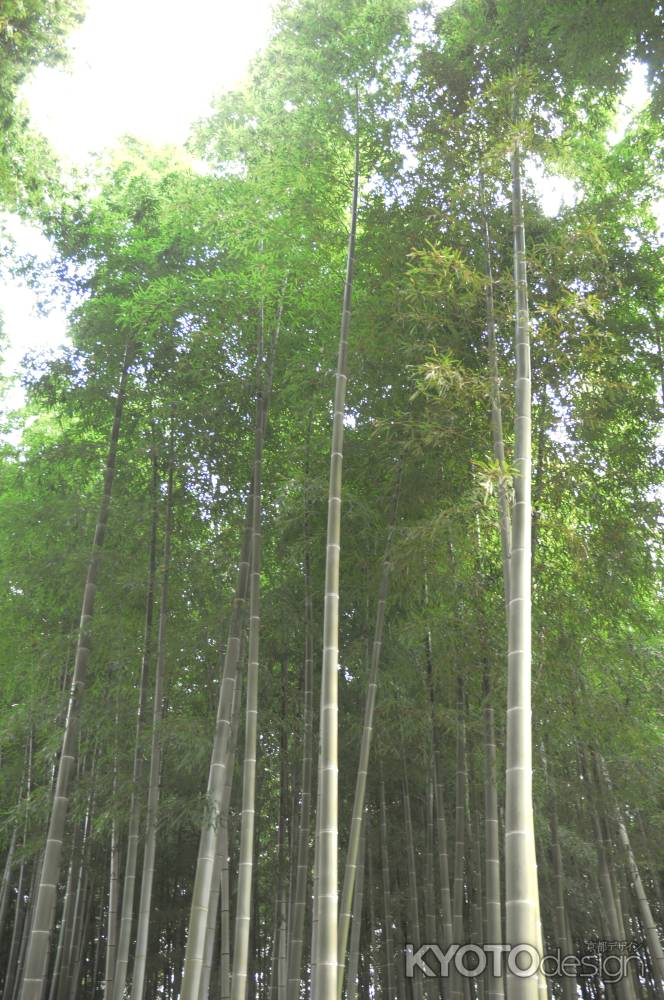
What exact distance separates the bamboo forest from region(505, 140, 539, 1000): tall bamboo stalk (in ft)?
0.09

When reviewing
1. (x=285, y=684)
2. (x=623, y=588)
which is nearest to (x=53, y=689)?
(x=285, y=684)

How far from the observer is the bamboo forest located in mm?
4496

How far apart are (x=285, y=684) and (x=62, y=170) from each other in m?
4.28

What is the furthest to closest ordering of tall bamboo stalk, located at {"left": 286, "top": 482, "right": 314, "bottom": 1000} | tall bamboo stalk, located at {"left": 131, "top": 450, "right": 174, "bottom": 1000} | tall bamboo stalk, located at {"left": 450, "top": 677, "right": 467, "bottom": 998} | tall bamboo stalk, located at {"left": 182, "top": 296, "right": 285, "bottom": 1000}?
tall bamboo stalk, located at {"left": 450, "top": 677, "right": 467, "bottom": 998} → tall bamboo stalk, located at {"left": 286, "top": 482, "right": 314, "bottom": 1000} → tall bamboo stalk, located at {"left": 131, "top": 450, "right": 174, "bottom": 1000} → tall bamboo stalk, located at {"left": 182, "top": 296, "right": 285, "bottom": 1000}

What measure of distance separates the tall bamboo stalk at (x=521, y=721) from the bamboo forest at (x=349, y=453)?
3 cm

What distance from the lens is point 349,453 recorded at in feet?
19.1

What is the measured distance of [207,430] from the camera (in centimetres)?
607

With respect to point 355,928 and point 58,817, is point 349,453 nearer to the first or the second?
point 58,817

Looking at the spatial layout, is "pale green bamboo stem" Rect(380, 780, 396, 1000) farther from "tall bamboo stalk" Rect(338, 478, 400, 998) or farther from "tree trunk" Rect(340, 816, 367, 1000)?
"tall bamboo stalk" Rect(338, 478, 400, 998)

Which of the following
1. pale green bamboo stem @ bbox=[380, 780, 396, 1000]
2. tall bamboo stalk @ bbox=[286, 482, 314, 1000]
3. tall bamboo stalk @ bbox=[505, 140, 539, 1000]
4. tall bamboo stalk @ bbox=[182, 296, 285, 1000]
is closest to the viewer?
tall bamboo stalk @ bbox=[505, 140, 539, 1000]

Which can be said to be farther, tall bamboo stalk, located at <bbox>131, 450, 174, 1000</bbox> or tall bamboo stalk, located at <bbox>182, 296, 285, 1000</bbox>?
tall bamboo stalk, located at <bbox>131, 450, 174, 1000</bbox>

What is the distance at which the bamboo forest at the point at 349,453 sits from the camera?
14.8 feet

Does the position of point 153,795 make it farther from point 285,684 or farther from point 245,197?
point 245,197

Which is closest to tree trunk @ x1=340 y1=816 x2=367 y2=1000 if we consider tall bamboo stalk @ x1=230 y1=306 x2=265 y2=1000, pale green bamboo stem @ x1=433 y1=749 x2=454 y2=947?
pale green bamboo stem @ x1=433 y1=749 x2=454 y2=947
